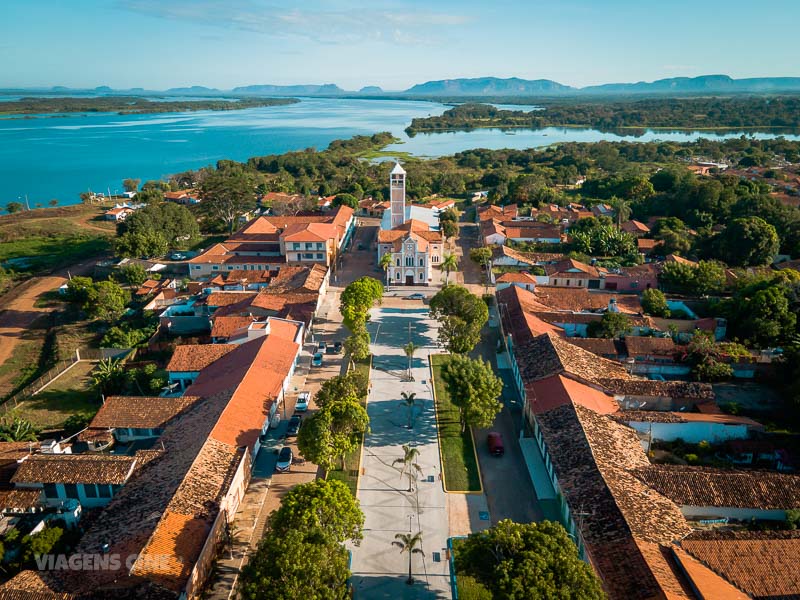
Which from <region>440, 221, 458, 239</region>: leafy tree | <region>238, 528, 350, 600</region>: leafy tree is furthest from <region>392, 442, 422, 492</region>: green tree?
<region>440, 221, 458, 239</region>: leafy tree

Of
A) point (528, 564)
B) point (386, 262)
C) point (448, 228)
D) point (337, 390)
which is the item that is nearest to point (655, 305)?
point (386, 262)

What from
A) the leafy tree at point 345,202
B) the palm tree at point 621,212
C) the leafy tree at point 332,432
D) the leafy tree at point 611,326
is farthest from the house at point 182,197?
the leafy tree at point 332,432

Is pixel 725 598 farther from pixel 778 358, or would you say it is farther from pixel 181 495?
pixel 778 358

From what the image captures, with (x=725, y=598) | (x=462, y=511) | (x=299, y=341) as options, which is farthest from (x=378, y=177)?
(x=725, y=598)

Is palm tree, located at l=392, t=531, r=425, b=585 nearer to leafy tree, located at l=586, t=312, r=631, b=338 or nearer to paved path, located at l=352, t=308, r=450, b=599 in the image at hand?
paved path, located at l=352, t=308, r=450, b=599

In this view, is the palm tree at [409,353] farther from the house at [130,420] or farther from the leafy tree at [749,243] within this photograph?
the leafy tree at [749,243]

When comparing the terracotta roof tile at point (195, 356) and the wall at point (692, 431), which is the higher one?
the terracotta roof tile at point (195, 356)
